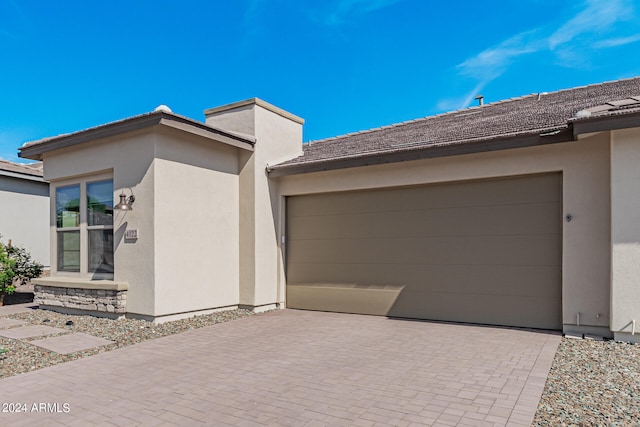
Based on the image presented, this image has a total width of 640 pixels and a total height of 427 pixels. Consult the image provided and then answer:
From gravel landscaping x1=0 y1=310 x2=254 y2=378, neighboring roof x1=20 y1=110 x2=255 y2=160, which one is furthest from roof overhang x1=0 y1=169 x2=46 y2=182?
gravel landscaping x1=0 y1=310 x2=254 y2=378

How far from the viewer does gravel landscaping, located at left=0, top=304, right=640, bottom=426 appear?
3525 mm

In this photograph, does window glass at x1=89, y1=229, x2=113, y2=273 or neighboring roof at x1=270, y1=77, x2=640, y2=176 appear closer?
neighboring roof at x1=270, y1=77, x2=640, y2=176

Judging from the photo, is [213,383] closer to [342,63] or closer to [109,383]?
[109,383]

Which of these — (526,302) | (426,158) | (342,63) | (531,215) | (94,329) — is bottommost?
(94,329)

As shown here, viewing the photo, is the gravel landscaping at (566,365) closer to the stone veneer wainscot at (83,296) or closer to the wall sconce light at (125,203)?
the stone veneer wainscot at (83,296)

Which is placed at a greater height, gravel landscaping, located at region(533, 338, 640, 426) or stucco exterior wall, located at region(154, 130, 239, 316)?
stucco exterior wall, located at region(154, 130, 239, 316)

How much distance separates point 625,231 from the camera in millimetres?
5859

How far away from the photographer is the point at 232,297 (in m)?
9.05

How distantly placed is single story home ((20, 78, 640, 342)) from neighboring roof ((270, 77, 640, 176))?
4 cm

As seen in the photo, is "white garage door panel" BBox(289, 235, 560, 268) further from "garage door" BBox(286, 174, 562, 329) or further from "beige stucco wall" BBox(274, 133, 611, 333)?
"beige stucco wall" BBox(274, 133, 611, 333)

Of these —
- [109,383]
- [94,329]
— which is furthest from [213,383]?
[94,329]

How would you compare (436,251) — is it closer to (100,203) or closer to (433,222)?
(433,222)

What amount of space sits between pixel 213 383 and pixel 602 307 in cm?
583

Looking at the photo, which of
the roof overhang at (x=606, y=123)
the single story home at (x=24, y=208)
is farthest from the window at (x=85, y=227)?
the roof overhang at (x=606, y=123)
